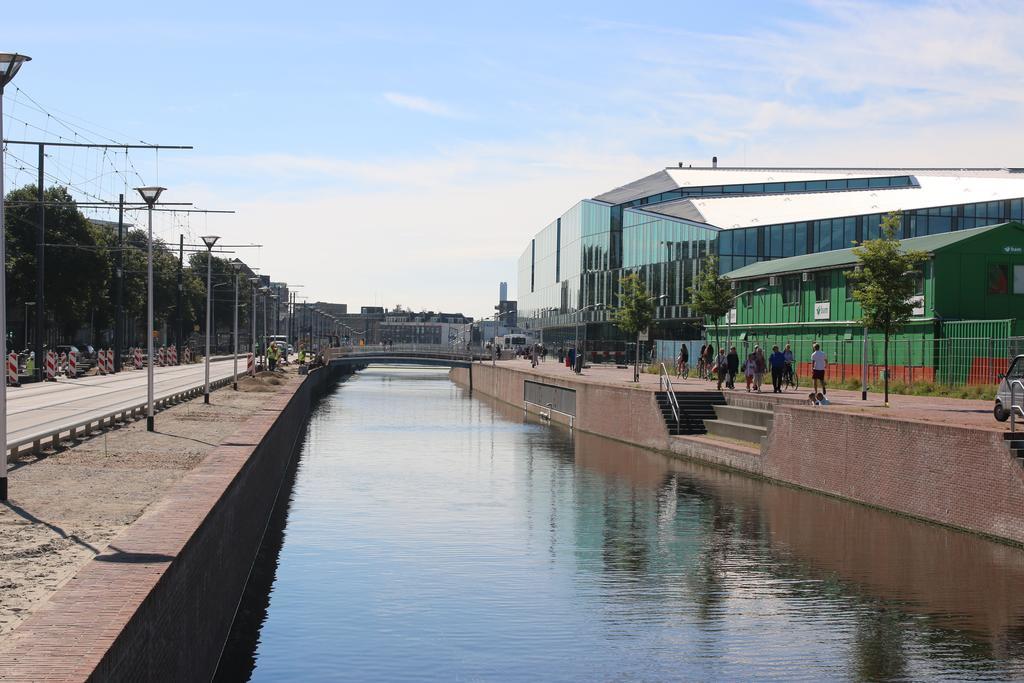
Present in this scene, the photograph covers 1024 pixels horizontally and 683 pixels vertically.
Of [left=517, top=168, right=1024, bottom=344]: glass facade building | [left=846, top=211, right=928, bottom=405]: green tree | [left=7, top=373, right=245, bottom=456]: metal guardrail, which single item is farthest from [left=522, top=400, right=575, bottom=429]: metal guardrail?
[left=846, top=211, right=928, bottom=405]: green tree

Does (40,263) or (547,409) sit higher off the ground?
(40,263)

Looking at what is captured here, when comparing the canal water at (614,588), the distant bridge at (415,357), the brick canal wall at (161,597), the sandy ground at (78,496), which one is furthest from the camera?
the distant bridge at (415,357)

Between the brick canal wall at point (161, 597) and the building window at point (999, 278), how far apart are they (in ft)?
95.0

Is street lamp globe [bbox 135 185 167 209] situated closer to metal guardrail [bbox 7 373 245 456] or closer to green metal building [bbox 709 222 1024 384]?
metal guardrail [bbox 7 373 245 456]

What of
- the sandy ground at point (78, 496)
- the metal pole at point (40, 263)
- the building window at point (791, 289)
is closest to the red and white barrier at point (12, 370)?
the metal pole at point (40, 263)

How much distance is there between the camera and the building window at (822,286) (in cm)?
5106

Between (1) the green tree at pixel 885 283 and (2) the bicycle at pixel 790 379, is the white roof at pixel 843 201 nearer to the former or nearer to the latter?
(2) the bicycle at pixel 790 379

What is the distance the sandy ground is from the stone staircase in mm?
14755

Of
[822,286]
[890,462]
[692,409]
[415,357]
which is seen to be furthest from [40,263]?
[415,357]

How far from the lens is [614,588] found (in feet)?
65.6

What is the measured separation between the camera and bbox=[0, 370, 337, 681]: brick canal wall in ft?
28.0

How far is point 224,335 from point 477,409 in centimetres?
10166

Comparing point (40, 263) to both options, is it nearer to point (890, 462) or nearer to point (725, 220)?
point (890, 462)

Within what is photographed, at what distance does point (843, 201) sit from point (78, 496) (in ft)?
242
